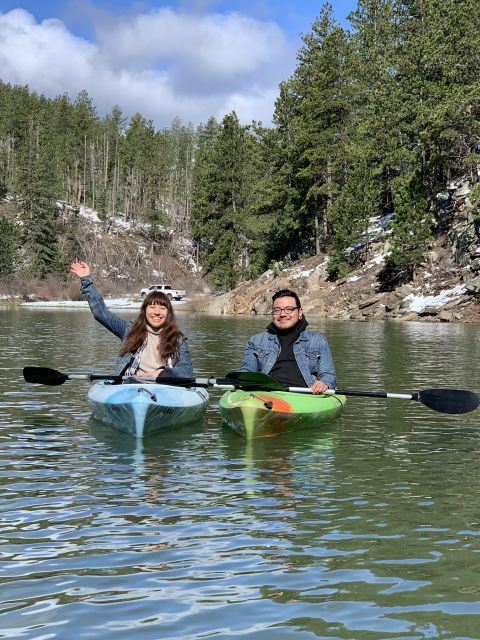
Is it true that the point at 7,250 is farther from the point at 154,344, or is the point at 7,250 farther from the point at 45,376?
the point at 154,344

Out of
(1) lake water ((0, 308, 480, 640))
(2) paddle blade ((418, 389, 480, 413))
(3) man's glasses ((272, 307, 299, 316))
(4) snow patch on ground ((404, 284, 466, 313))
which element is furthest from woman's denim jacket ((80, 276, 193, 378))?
(4) snow patch on ground ((404, 284, 466, 313))

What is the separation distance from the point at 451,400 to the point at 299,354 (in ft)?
6.51

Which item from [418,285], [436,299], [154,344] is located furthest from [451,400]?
[418,285]

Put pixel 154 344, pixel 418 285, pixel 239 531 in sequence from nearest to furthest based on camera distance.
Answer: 1. pixel 239 531
2. pixel 154 344
3. pixel 418 285

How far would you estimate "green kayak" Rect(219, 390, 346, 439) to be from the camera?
8828 mm

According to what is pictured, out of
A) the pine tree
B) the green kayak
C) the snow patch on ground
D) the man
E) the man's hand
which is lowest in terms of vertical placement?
the green kayak

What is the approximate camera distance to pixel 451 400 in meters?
9.36

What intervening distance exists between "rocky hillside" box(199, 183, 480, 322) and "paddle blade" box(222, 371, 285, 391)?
31.1 meters

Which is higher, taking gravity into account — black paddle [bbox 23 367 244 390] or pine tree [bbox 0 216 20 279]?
pine tree [bbox 0 216 20 279]

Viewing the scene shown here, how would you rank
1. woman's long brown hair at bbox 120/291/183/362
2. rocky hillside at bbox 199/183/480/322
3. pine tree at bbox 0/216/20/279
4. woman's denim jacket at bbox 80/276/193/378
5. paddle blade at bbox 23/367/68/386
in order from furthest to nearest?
pine tree at bbox 0/216/20/279, rocky hillside at bbox 199/183/480/322, paddle blade at bbox 23/367/68/386, woman's denim jacket at bbox 80/276/193/378, woman's long brown hair at bbox 120/291/183/362

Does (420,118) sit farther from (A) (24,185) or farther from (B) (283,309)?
(A) (24,185)

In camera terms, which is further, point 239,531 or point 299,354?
point 299,354

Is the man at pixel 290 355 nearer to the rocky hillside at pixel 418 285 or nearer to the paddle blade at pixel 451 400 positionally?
the paddle blade at pixel 451 400

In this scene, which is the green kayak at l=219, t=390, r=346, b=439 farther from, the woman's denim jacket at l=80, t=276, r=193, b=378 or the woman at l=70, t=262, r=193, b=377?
the woman at l=70, t=262, r=193, b=377
